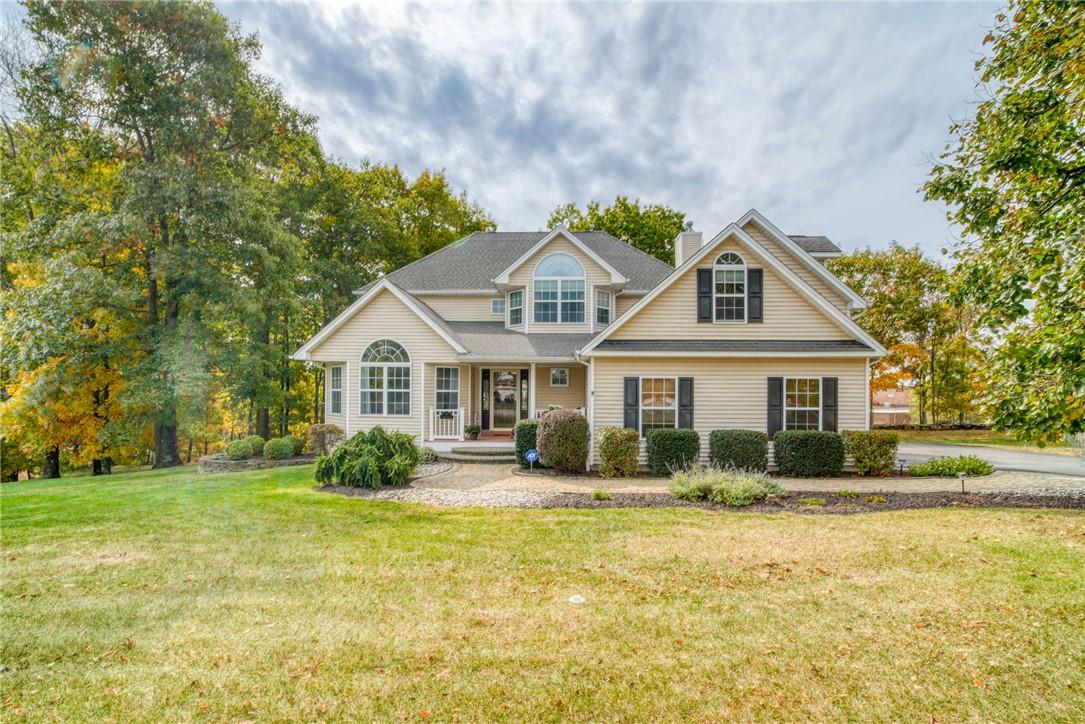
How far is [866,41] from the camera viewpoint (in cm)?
1023

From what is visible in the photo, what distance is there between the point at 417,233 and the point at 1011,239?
29911 mm

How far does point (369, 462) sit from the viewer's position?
10.4m

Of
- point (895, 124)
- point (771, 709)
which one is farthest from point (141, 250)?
point (895, 124)

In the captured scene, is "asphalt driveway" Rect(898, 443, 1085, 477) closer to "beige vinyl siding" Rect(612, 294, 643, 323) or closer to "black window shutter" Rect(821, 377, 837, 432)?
"black window shutter" Rect(821, 377, 837, 432)

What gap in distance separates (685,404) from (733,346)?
1980 mm

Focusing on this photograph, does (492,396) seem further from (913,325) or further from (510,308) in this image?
(913,325)

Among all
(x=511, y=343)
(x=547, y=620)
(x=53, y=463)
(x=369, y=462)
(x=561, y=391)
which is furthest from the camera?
(x=53, y=463)

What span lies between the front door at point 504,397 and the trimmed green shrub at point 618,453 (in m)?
6.79

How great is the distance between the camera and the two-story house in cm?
1269

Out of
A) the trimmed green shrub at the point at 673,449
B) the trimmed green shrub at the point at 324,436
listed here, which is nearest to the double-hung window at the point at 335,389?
the trimmed green shrub at the point at 324,436

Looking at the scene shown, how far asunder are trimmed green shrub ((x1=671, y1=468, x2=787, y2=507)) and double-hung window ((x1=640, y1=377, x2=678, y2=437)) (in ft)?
10.3

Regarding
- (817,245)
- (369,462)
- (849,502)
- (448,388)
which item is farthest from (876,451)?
(448,388)

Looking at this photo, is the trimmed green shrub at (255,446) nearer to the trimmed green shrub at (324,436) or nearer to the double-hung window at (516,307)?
the trimmed green shrub at (324,436)

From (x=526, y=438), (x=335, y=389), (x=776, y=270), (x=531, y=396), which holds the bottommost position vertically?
(x=526, y=438)
